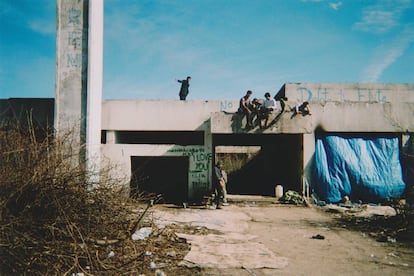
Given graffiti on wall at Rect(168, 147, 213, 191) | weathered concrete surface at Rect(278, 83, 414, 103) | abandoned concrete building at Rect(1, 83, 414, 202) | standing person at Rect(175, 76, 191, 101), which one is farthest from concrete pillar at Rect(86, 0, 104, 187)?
weathered concrete surface at Rect(278, 83, 414, 103)

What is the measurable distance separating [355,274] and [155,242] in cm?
323

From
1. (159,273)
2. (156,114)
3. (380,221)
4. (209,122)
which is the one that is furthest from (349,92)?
(159,273)

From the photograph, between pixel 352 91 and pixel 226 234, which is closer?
pixel 226 234

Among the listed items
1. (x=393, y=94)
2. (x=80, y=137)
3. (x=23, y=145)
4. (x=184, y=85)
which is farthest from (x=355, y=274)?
(x=393, y=94)

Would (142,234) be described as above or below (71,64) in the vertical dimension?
below

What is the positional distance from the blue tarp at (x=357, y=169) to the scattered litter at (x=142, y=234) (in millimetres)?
7852

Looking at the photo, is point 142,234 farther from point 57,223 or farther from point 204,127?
point 204,127

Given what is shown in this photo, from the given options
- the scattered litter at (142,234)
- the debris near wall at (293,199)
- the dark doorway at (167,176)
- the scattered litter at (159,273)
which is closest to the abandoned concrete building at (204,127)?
the debris near wall at (293,199)

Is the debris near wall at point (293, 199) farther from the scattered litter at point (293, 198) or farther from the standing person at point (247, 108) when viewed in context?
the standing person at point (247, 108)

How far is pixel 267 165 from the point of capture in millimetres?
A: 17172

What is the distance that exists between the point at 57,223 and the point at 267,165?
14.1 metres

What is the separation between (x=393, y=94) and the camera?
613 inches

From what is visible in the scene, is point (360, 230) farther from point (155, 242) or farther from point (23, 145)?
point (23, 145)

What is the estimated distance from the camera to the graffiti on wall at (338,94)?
1493 cm
